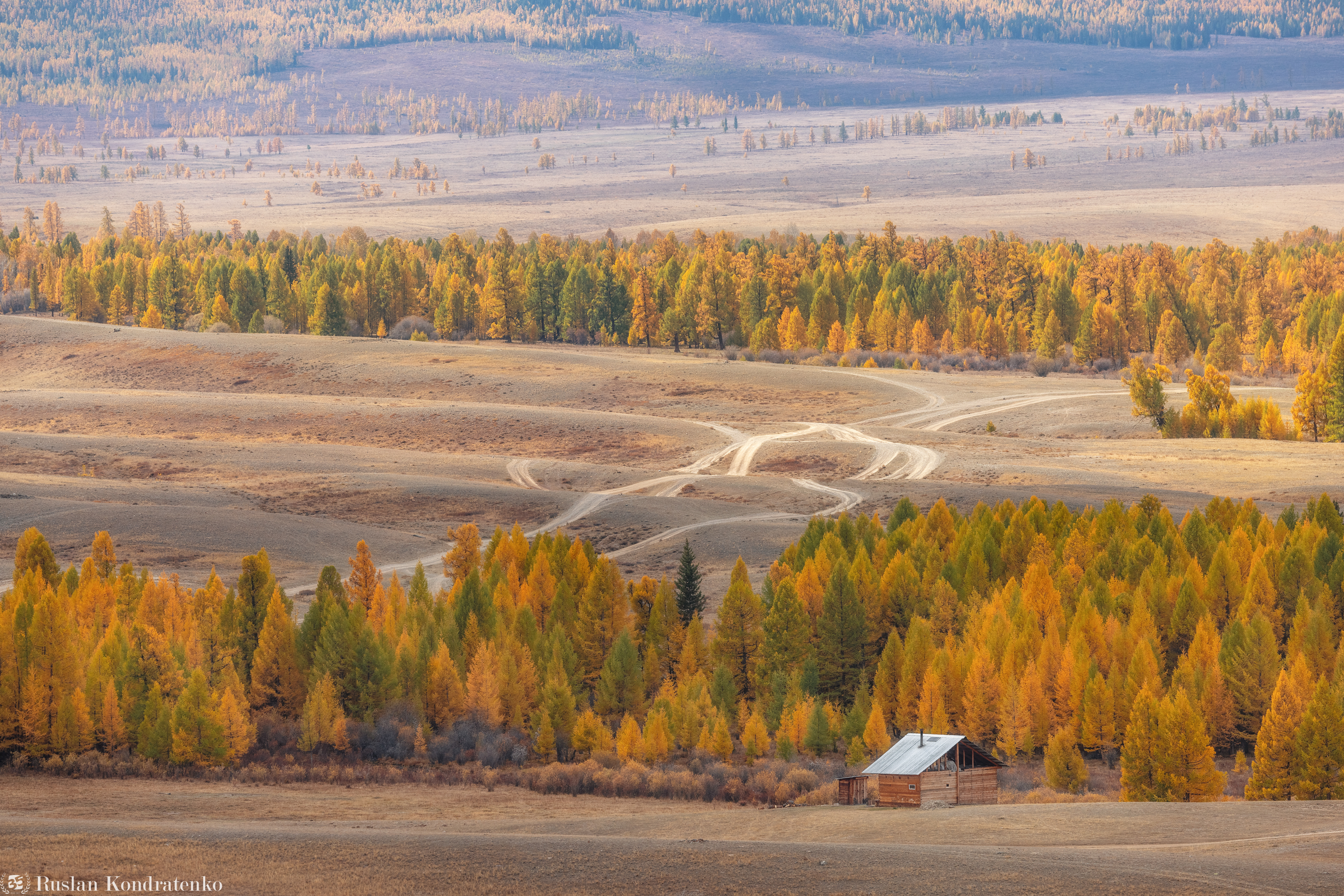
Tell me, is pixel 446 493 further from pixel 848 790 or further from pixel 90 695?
pixel 848 790

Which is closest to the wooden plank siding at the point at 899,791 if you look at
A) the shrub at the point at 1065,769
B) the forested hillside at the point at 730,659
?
the forested hillside at the point at 730,659

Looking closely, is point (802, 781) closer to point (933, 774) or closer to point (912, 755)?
point (912, 755)

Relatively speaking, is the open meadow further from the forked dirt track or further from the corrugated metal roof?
the forked dirt track

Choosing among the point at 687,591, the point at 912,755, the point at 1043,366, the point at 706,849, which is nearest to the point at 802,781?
the point at 912,755

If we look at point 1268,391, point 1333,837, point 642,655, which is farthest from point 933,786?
point 1268,391

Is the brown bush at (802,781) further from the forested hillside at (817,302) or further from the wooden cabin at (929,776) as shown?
the forested hillside at (817,302)
